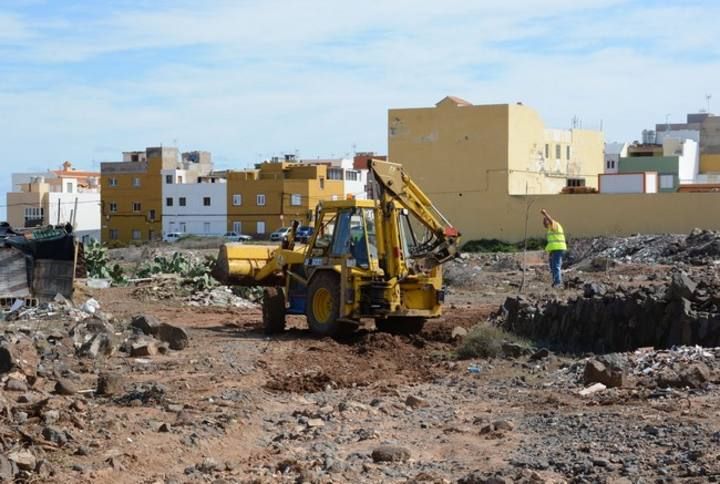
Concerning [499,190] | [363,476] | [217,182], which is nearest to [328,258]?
[363,476]

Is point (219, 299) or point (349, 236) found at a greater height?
point (349, 236)

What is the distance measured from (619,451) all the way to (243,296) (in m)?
17.2

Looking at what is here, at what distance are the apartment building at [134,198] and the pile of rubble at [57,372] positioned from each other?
249 feet

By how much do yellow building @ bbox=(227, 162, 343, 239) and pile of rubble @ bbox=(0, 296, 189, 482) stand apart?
221 ft

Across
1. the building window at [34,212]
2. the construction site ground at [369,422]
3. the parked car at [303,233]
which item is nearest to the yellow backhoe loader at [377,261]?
the construction site ground at [369,422]

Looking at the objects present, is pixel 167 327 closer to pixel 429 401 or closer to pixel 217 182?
pixel 429 401

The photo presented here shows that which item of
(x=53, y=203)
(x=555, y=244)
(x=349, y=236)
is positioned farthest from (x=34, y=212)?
(x=349, y=236)

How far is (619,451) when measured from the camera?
9680mm

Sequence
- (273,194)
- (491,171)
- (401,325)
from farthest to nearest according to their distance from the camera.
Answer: (273,194) → (491,171) → (401,325)

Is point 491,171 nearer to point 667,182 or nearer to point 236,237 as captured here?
point 667,182

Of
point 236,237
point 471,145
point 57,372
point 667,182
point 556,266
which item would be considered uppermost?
point 471,145

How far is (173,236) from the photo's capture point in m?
90.2

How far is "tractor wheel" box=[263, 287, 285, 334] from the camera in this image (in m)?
19.4

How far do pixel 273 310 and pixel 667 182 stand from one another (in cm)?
4996
